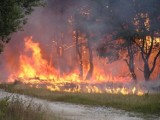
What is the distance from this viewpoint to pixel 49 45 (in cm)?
5644

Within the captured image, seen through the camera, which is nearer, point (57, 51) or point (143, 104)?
point (143, 104)

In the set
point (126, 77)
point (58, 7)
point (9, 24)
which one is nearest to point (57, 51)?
point (58, 7)

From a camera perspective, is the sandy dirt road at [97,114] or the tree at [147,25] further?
the tree at [147,25]

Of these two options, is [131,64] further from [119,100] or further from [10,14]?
[10,14]

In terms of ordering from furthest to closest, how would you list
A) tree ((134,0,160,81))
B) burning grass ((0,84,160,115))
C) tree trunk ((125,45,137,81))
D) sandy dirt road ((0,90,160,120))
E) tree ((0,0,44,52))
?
tree trunk ((125,45,137,81)) < tree ((134,0,160,81)) < burning grass ((0,84,160,115)) < sandy dirt road ((0,90,160,120)) < tree ((0,0,44,52))

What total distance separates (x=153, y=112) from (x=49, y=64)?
38299 millimetres

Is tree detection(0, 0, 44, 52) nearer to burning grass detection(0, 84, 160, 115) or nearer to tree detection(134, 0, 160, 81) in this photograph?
burning grass detection(0, 84, 160, 115)

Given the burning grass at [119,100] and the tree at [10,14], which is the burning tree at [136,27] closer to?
the burning grass at [119,100]

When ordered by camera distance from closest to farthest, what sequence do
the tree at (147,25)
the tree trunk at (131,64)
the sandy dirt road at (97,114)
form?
the sandy dirt road at (97,114) < the tree at (147,25) < the tree trunk at (131,64)

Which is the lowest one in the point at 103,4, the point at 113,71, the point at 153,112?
the point at 153,112

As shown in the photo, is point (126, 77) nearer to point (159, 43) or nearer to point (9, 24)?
point (159, 43)

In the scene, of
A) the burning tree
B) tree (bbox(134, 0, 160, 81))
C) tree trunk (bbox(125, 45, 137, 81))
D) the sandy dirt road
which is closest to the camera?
the sandy dirt road

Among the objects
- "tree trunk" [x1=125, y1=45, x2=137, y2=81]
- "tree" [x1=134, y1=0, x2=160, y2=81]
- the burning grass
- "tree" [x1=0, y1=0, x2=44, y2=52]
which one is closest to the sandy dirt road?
the burning grass

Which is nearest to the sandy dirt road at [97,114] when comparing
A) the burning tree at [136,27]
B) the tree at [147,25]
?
the tree at [147,25]
